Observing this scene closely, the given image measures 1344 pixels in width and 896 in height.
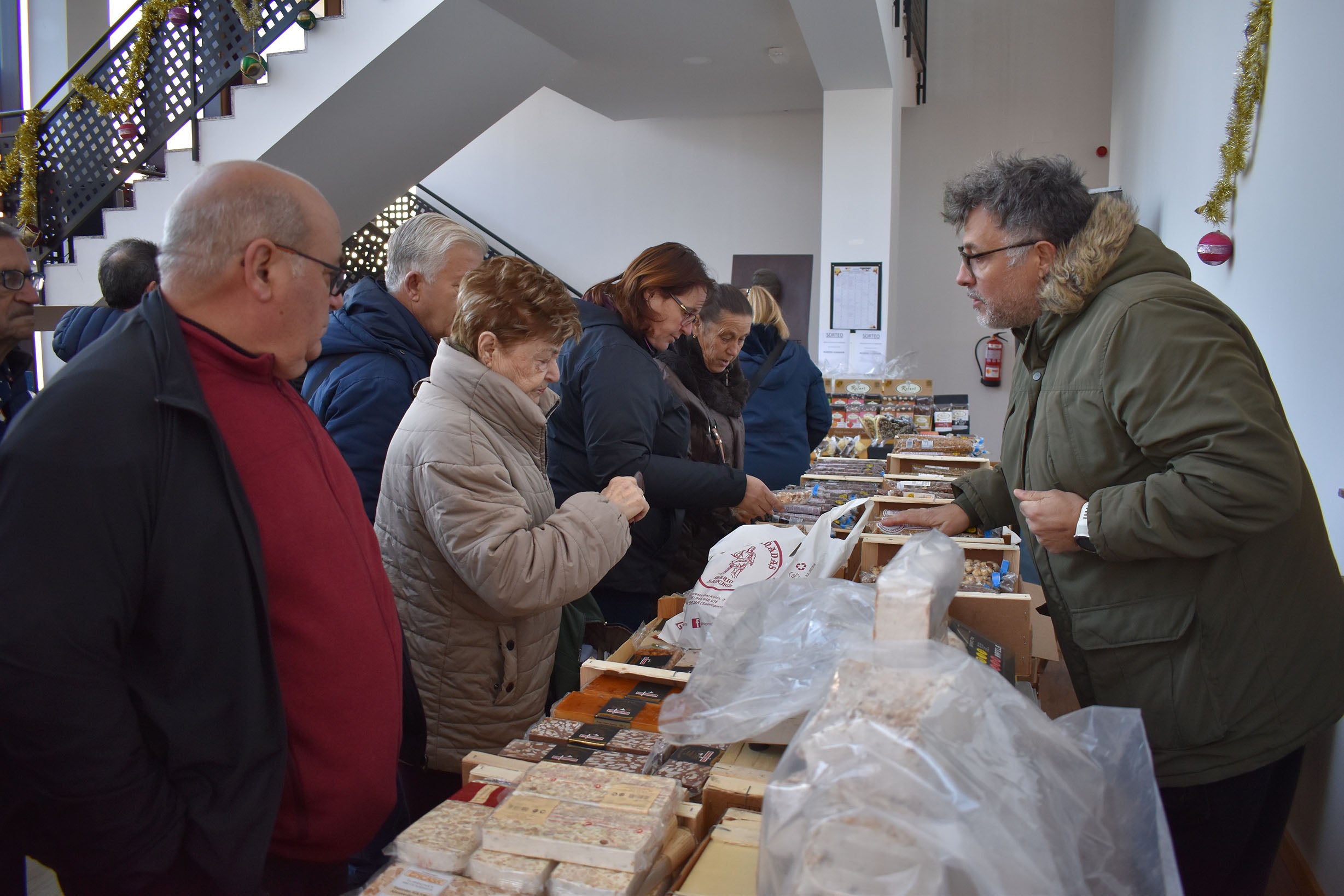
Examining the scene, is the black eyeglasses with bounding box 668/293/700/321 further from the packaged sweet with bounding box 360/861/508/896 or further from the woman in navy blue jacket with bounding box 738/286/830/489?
the packaged sweet with bounding box 360/861/508/896

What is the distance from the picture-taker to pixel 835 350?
271 inches

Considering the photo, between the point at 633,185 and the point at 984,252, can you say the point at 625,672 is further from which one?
the point at 633,185

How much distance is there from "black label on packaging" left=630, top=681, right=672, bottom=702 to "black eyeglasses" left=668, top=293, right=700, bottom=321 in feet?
3.64

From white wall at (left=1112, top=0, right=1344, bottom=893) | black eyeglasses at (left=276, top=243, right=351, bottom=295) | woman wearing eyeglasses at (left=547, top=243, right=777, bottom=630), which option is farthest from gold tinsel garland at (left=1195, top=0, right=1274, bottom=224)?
black eyeglasses at (left=276, top=243, right=351, bottom=295)

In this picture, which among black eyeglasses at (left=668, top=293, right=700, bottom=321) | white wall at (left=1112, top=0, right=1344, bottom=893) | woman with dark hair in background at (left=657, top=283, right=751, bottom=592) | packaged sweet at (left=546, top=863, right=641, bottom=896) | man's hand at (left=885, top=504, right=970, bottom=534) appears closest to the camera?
packaged sweet at (left=546, top=863, right=641, bottom=896)

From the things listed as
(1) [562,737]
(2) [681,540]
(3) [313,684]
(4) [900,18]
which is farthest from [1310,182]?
(4) [900,18]

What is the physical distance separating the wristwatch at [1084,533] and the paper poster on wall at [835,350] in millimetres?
5466

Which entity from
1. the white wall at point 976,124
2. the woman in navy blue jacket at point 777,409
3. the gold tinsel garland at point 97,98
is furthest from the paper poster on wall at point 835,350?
the gold tinsel garland at point 97,98

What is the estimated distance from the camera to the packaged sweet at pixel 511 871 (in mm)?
937

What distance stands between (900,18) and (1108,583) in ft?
21.0

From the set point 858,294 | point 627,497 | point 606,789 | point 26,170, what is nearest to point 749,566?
point 627,497

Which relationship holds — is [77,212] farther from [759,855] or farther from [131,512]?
[759,855]

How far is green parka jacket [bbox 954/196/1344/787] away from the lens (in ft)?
4.39

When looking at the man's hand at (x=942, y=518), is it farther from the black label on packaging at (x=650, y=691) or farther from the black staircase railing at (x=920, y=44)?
the black staircase railing at (x=920, y=44)
